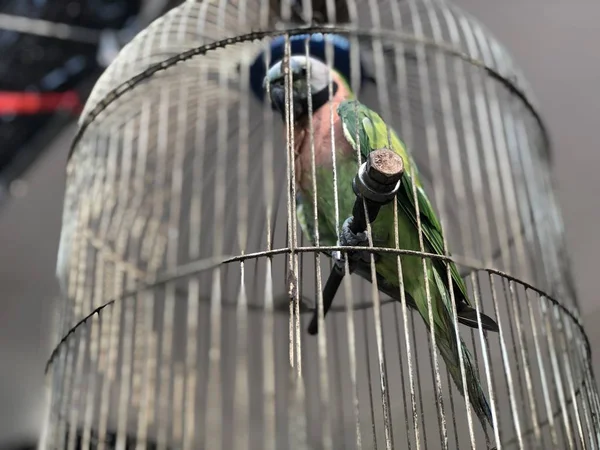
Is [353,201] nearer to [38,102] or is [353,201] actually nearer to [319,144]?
[319,144]

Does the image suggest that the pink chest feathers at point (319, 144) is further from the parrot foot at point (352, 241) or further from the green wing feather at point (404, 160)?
the parrot foot at point (352, 241)

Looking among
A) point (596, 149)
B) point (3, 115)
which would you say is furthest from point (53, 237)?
point (596, 149)

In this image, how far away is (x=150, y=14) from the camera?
5.23 feet

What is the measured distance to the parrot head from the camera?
0.91 metres

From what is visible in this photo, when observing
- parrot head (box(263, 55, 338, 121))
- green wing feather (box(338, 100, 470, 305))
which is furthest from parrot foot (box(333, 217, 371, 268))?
parrot head (box(263, 55, 338, 121))

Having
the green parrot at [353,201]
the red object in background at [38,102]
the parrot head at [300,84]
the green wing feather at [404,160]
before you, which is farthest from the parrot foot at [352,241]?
the red object in background at [38,102]

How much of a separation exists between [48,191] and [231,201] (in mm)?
588

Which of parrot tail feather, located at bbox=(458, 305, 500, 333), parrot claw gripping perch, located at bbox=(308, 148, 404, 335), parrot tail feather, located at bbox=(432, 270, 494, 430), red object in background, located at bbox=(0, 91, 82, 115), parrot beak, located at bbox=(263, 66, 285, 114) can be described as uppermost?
red object in background, located at bbox=(0, 91, 82, 115)

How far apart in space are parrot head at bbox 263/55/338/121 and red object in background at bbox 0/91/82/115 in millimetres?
913

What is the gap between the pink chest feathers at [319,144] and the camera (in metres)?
0.90

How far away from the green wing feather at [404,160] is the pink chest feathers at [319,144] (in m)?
0.02

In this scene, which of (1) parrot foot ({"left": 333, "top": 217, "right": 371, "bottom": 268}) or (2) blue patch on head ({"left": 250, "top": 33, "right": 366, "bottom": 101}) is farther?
(2) blue patch on head ({"left": 250, "top": 33, "right": 366, "bottom": 101})

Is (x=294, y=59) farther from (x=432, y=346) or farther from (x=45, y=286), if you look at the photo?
(x=45, y=286)

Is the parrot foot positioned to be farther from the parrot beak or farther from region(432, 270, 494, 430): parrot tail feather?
the parrot beak
